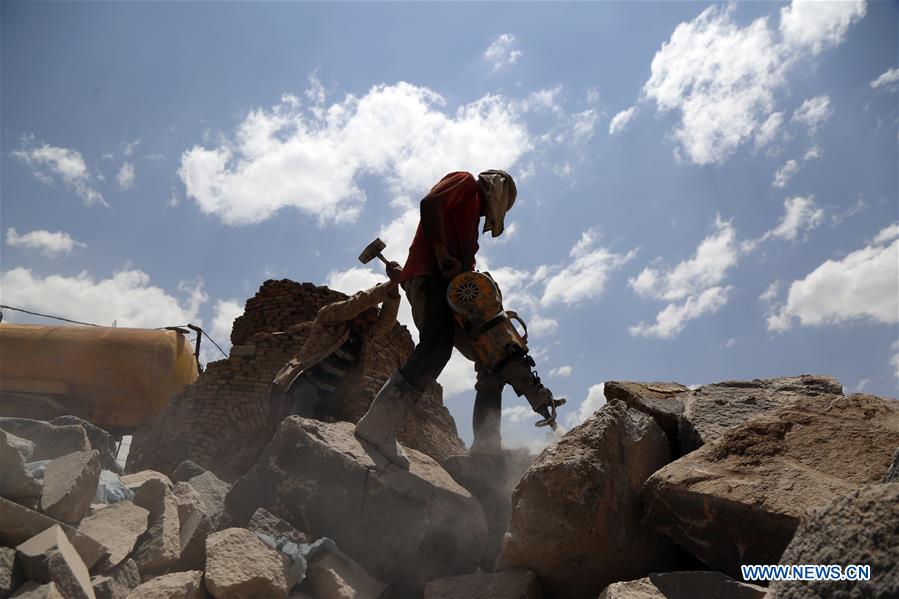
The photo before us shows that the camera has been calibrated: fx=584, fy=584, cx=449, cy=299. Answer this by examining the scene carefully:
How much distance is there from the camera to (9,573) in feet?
5.66

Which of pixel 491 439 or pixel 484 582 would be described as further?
pixel 491 439

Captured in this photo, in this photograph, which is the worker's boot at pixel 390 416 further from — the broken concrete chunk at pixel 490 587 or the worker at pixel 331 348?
the worker at pixel 331 348

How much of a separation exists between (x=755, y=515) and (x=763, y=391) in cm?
105

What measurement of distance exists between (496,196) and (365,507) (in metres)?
1.74

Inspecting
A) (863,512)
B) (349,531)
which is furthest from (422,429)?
(863,512)

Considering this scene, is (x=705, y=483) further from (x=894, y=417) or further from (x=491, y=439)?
(x=491, y=439)

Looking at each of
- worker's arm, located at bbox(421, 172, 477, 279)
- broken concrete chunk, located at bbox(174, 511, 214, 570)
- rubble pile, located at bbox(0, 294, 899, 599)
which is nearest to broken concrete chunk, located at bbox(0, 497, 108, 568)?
rubble pile, located at bbox(0, 294, 899, 599)

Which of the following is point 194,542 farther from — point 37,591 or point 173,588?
point 37,591

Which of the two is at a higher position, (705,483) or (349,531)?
(705,483)

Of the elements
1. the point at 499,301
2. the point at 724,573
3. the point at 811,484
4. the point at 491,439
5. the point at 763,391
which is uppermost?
the point at 499,301

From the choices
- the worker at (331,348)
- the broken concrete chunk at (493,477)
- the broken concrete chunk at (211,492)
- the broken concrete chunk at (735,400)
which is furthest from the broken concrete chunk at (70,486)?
the broken concrete chunk at (735,400)

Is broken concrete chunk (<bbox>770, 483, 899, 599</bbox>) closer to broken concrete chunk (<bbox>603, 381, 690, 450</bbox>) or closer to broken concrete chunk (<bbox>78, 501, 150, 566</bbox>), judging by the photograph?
broken concrete chunk (<bbox>603, 381, 690, 450</bbox>)

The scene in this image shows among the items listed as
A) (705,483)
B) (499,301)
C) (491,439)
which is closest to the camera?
(705,483)

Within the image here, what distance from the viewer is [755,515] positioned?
1.72 m
